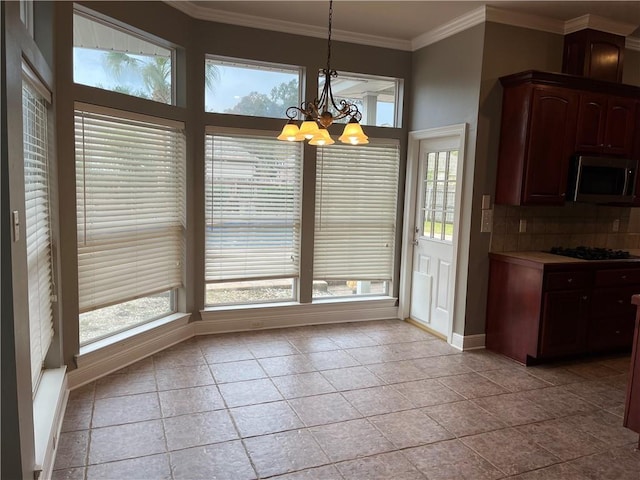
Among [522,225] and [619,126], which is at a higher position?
[619,126]

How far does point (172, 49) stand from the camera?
410cm

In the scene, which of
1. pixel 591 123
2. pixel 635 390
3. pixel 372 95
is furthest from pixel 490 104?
pixel 635 390

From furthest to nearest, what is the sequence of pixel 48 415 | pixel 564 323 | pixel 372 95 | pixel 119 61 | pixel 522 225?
pixel 372 95
pixel 522 225
pixel 564 323
pixel 119 61
pixel 48 415

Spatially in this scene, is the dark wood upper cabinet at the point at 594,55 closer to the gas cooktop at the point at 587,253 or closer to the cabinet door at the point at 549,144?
the cabinet door at the point at 549,144

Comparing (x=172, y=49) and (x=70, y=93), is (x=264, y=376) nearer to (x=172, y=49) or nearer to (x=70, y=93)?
(x=70, y=93)

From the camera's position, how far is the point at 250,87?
14.9 feet

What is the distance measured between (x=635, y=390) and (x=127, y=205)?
3731 millimetres

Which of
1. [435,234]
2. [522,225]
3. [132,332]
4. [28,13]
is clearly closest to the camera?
[28,13]

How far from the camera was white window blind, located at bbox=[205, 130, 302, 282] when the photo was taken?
4.47m

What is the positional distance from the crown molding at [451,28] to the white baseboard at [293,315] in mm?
2805

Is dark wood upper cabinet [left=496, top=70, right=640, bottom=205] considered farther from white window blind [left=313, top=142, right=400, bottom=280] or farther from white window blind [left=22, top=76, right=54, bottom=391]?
white window blind [left=22, top=76, right=54, bottom=391]

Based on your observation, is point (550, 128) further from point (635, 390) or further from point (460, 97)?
point (635, 390)

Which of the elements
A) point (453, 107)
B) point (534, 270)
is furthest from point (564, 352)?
point (453, 107)

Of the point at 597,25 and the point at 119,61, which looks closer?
the point at 119,61
